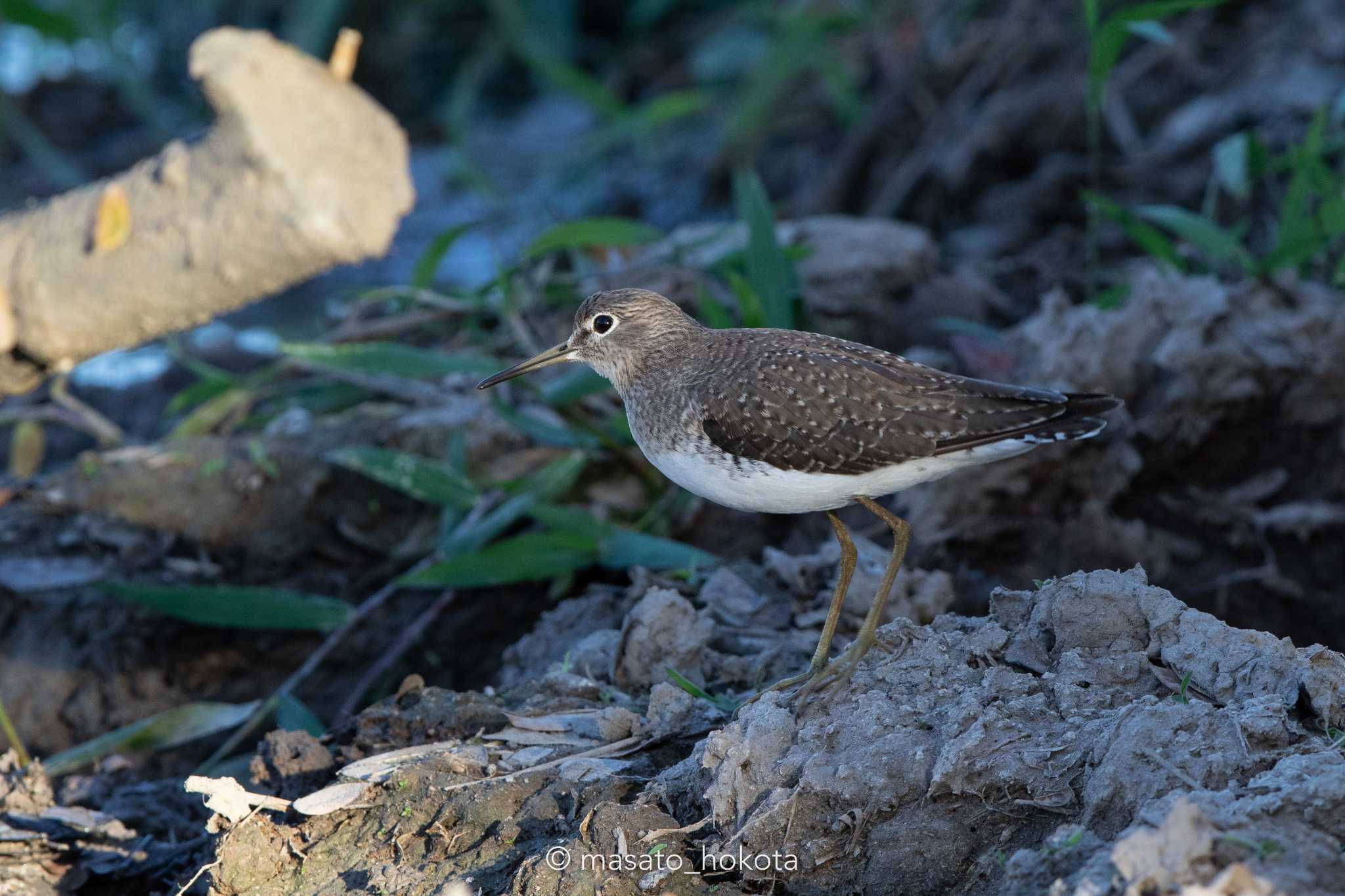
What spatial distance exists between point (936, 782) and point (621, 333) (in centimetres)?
213

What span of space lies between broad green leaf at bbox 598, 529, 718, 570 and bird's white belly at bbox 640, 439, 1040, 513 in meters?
1.19

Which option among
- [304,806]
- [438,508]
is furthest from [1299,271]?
[304,806]

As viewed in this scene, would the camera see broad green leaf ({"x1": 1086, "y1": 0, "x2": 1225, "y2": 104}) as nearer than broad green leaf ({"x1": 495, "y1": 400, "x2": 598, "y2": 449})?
Yes

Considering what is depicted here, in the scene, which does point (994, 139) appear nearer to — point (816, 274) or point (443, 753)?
point (816, 274)

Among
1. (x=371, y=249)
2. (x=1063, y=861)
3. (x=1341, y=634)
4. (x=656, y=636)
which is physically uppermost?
(x=371, y=249)

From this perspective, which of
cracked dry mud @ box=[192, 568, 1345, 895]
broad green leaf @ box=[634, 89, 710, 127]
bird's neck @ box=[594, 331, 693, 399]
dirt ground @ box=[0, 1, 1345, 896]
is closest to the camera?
cracked dry mud @ box=[192, 568, 1345, 895]

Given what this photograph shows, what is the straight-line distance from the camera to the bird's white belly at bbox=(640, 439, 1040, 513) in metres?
3.99

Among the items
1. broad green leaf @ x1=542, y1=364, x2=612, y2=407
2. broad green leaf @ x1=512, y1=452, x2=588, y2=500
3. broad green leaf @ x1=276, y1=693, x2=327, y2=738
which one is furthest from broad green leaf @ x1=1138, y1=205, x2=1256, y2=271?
broad green leaf @ x1=276, y1=693, x2=327, y2=738

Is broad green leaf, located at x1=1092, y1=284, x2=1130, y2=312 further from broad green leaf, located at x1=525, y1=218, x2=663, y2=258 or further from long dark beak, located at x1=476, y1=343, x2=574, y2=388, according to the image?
long dark beak, located at x1=476, y1=343, x2=574, y2=388

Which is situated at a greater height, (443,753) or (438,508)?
(443,753)

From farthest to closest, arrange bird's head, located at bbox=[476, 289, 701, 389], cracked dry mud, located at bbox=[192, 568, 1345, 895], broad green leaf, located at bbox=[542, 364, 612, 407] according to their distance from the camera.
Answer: broad green leaf, located at bbox=[542, 364, 612, 407] → bird's head, located at bbox=[476, 289, 701, 389] → cracked dry mud, located at bbox=[192, 568, 1345, 895]

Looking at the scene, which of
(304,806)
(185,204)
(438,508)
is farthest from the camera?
(438,508)

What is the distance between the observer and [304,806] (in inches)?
147

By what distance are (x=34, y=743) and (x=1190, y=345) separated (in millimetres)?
5452
